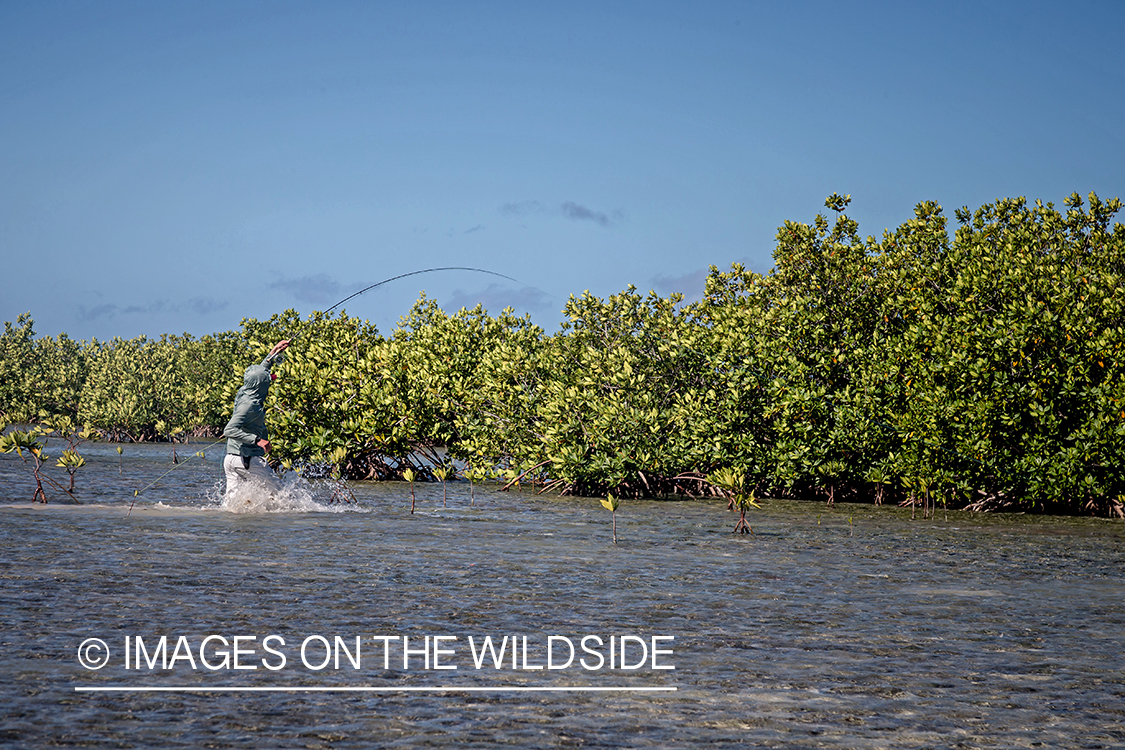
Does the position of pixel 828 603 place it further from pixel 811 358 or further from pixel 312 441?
pixel 312 441

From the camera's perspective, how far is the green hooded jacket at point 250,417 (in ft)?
53.7

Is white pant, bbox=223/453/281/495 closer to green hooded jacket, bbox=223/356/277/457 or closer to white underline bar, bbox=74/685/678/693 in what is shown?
green hooded jacket, bbox=223/356/277/457

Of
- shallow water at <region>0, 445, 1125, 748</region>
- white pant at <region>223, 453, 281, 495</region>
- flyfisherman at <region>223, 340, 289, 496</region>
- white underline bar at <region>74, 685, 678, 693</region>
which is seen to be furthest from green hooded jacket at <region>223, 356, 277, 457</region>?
white underline bar at <region>74, 685, 678, 693</region>

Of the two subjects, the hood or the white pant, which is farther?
the white pant

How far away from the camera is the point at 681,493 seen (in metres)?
22.4

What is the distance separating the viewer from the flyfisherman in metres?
16.4

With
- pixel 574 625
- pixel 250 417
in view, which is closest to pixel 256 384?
pixel 250 417

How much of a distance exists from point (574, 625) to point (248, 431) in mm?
9450

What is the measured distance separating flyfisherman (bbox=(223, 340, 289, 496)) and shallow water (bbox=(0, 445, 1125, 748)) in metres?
0.83

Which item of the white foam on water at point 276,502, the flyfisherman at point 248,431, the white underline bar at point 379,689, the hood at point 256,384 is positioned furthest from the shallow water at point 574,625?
the hood at point 256,384

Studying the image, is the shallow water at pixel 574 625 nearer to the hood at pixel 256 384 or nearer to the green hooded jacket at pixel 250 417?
the green hooded jacket at pixel 250 417

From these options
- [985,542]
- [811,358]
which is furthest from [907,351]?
[985,542]

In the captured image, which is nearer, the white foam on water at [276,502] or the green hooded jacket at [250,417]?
the green hooded jacket at [250,417]

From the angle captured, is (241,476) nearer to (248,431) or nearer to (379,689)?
(248,431)
